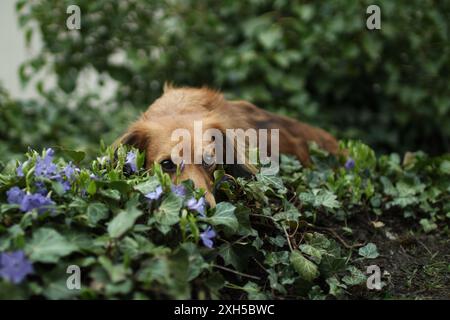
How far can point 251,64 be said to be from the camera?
5.23 m

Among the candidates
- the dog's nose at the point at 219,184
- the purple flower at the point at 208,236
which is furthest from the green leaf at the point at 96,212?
the dog's nose at the point at 219,184

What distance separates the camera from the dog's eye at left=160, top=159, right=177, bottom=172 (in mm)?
2863

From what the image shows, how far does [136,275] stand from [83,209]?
14.8 inches

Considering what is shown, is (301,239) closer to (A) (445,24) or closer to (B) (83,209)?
(B) (83,209)

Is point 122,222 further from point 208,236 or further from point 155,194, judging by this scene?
point 208,236

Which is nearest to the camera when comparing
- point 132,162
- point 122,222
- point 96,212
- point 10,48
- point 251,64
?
point 122,222

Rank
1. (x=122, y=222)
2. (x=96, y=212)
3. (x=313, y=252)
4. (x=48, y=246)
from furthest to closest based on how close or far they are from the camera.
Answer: (x=313, y=252)
(x=96, y=212)
(x=122, y=222)
(x=48, y=246)

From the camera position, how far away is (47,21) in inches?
210

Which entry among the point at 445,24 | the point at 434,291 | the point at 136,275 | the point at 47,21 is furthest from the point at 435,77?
the point at 136,275

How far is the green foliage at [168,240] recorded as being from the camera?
2.01 metres

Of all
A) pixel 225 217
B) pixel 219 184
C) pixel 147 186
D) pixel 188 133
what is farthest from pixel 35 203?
pixel 188 133

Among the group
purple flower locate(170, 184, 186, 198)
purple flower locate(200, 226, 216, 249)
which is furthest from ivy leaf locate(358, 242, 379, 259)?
purple flower locate(170, 184, 186, 198)

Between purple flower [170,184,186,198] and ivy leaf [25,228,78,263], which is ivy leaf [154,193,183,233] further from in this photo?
ivy leaf [25,228,78,263]

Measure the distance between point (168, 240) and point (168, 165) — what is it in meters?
0.66
